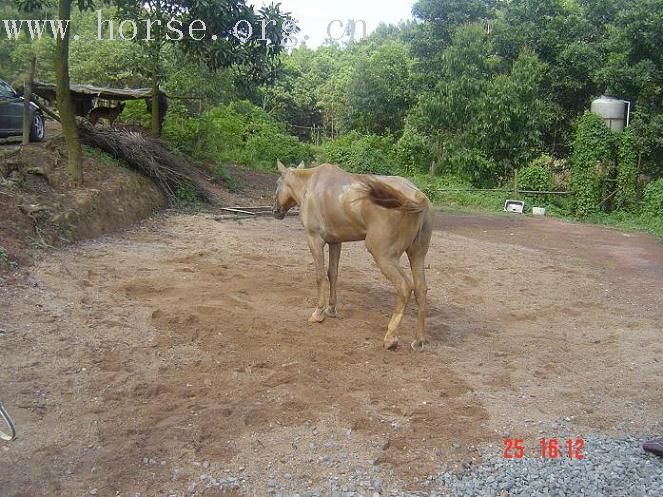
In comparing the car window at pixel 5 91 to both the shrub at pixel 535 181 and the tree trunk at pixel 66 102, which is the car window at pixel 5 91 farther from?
the shrub at pixel 535 181

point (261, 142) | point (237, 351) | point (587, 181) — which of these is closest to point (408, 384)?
point (237, 351)

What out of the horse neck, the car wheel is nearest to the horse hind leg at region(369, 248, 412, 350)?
the horse neck

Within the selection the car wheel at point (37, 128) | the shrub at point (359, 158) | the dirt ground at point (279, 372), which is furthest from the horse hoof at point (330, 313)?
the shrub at point (359, 158)

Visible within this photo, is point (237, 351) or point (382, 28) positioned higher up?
point (382, 28)

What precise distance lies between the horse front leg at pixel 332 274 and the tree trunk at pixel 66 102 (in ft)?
18.8

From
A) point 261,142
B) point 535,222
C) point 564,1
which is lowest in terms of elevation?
point 535,222

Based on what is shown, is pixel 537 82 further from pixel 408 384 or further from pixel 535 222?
pixel 408 384

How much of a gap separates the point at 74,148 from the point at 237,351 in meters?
6.48

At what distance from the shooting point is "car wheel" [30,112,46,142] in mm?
12039

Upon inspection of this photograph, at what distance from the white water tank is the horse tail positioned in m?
17.6

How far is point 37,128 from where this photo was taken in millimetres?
12203

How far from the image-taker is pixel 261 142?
2286 centimetres
